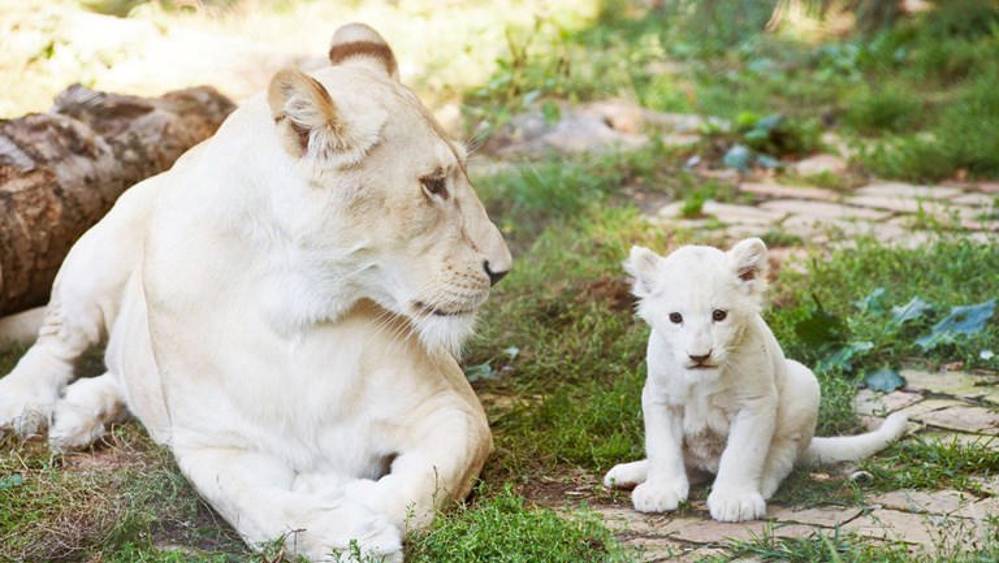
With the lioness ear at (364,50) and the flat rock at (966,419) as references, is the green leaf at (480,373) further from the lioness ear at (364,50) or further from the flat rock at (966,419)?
the flat rock at (966,419)

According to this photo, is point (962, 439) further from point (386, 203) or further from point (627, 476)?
point (386, 203)

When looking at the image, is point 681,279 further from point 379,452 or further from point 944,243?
point 944,243

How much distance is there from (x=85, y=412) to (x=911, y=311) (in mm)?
2891

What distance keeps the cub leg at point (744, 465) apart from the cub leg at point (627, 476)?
0.79 feet

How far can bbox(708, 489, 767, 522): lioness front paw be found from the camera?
3621 mm

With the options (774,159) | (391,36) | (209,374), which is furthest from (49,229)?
(391,36)

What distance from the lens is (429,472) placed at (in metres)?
3.64

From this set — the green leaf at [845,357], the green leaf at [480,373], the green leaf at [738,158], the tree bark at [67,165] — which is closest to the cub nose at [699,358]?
the green leaf at [845,357]

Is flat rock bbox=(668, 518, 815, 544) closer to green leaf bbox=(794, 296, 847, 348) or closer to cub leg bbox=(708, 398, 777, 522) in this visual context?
cub leg bbox=(708, 398, 777, 522)

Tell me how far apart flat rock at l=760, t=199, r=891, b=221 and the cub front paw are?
333 centimetres

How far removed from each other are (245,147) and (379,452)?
2.85 feet

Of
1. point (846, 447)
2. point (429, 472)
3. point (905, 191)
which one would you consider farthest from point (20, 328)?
point (905, 191)

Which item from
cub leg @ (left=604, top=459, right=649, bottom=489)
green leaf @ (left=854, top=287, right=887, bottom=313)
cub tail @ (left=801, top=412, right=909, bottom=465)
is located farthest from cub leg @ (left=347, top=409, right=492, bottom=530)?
green leaf @ (left=854, top=287, right=887, bottom=313)

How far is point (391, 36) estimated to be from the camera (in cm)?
1045
